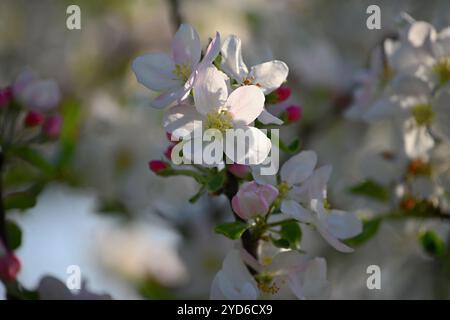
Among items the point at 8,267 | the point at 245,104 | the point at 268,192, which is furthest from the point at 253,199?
the point at 8,267

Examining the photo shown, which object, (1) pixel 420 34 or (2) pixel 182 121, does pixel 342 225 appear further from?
(1) pixel 420 34

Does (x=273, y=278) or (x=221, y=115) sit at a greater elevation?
(x=221, y=115)

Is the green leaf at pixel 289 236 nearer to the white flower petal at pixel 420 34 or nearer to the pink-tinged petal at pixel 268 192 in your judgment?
the pink-tinged petal at pixel 268 192

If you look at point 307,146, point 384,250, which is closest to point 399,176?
point 384,250

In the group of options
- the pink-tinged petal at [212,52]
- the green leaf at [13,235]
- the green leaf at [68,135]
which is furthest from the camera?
the green leaf at [68,135]

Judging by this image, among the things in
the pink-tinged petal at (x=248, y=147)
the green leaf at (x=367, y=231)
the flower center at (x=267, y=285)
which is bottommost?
the flower center at (x=267, y=285)

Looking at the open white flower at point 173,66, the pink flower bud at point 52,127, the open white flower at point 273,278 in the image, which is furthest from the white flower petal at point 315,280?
the pink flower bud at point 52,127

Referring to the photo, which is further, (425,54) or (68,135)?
(68,135)

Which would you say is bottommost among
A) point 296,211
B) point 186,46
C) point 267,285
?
point 267,285
